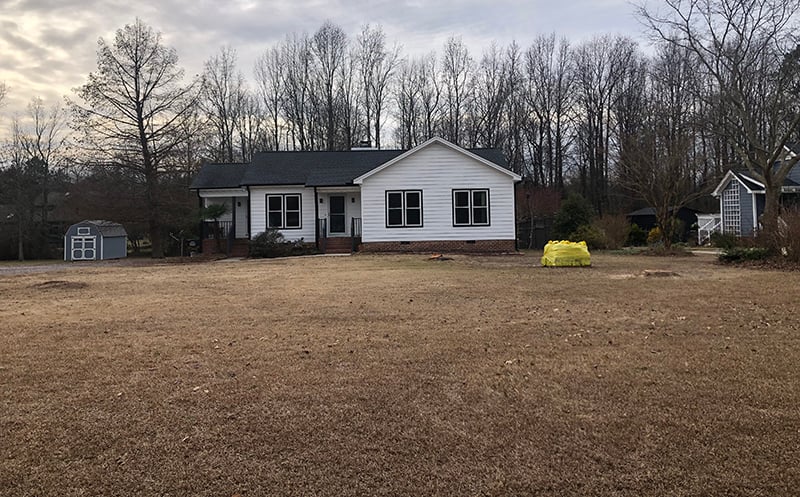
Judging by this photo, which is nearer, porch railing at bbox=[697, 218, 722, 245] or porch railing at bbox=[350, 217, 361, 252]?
porch railing at bbox=[350, 217, 361, 252]

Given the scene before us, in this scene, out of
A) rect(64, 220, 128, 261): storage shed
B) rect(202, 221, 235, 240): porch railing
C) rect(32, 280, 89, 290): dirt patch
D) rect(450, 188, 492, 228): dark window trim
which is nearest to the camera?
rect(32, 280, 89, 290): dirt patch

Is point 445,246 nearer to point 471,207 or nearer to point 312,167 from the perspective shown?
point 471,207

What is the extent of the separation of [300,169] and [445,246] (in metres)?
8.02

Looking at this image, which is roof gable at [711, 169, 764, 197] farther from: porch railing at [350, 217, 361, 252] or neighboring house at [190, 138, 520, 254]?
porch railing at [350, 217, 361, 252]

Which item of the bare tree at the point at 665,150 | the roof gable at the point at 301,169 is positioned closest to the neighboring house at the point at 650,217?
the bare tree at the point at 665,150

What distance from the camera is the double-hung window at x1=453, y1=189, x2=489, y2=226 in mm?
23125

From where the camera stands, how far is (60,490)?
9.35 feet

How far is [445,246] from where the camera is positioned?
2306cm

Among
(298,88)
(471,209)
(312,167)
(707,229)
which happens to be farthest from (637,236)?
(298,88)

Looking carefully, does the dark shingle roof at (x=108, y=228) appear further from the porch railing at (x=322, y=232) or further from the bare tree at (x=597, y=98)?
the bare tree at (x=597, y=98)

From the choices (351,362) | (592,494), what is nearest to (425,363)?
(351,362)

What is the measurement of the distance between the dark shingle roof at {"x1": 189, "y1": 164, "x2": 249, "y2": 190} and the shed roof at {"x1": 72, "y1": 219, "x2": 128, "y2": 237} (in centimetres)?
785

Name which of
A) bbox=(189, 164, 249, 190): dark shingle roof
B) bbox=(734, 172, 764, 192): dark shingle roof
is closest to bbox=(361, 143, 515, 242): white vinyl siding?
bbox=(189, 164, 249, 190): dark shingle roof

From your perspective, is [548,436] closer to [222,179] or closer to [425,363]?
[425,363]
